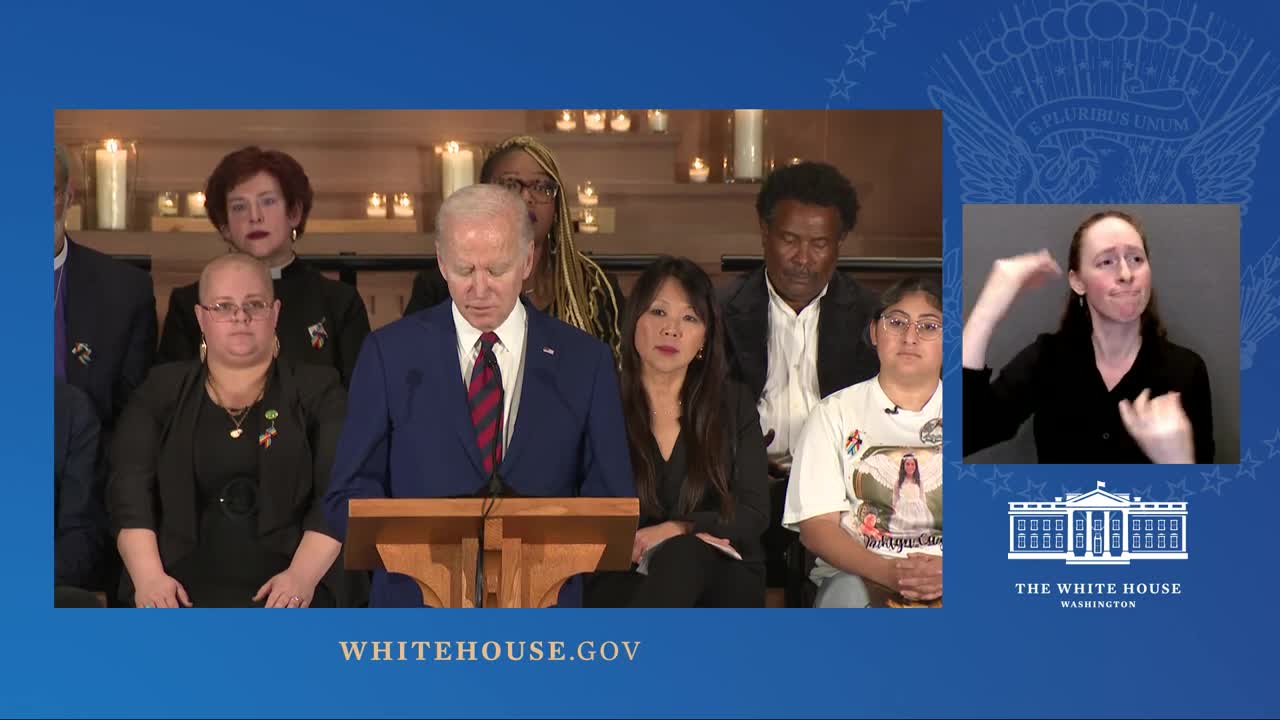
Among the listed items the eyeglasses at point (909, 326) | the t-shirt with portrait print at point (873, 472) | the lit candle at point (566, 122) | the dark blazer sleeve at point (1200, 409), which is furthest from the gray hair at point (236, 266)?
the dark blazer sleeve at point (1200, 409)

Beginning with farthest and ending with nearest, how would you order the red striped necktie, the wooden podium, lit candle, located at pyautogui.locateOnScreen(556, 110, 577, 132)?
lit candle, located at pyautogui.locateOnScreen(556, 110, 577, 132) < the red striped necktie < the wooden podium

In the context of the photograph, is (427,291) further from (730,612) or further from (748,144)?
(730,612)

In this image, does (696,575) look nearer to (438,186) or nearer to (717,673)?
(717,673)

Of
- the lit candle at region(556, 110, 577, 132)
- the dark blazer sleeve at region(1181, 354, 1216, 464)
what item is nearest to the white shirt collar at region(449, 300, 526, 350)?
the lit candle at region(556, 110, 577, 132)

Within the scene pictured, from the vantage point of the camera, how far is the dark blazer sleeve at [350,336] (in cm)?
511

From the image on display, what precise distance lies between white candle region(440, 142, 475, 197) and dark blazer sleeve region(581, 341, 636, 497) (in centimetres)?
65

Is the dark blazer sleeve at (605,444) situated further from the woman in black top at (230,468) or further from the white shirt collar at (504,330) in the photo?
the woman in black top at (230,468)

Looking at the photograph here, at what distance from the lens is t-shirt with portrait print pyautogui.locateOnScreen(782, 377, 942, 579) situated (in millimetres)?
5145

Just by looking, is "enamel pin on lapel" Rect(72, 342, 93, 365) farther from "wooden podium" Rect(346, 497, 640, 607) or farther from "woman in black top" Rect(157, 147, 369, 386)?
"wooden podium" Rect(346, 497, 640, 607)

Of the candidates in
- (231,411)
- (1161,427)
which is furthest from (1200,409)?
(231,411)

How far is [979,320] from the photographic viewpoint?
202 inches

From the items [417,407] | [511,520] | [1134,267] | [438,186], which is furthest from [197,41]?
[1134,267]

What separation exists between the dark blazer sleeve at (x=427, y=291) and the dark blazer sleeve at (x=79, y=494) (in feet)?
3.33

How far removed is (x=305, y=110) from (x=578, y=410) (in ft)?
3.95
